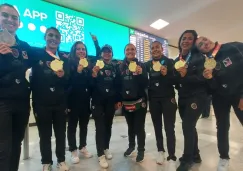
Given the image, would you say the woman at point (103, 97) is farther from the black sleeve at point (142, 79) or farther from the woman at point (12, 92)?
the woman at point (12, 92)

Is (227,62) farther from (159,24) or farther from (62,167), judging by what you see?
(159,24)

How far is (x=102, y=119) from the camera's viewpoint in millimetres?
2398

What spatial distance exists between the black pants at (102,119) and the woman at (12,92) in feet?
2.92

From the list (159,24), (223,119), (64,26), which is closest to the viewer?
(223,119)

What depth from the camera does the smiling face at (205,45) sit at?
2.06 meters

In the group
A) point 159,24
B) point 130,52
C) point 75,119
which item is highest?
point 159,24

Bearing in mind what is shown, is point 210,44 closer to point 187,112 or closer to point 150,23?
point 187,112

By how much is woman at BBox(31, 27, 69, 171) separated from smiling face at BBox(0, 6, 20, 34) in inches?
14.0

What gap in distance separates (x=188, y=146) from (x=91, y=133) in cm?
244

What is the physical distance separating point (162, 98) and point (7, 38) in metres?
1.72

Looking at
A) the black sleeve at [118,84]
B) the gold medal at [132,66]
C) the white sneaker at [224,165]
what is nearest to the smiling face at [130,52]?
the gold medal at [132,66]

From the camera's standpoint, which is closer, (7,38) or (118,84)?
(7,38)

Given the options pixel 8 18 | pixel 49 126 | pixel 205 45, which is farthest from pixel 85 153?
pixel 205 45

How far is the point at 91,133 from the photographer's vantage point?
4.04 meters
